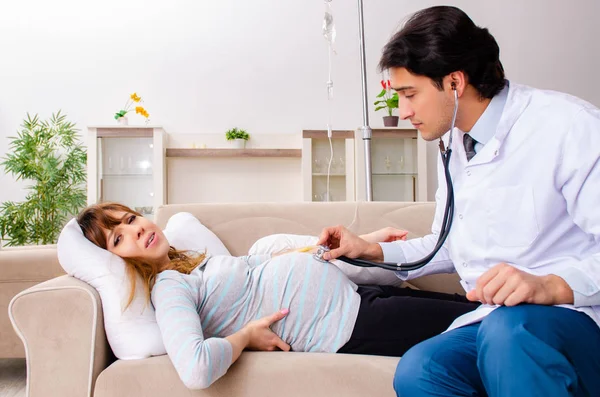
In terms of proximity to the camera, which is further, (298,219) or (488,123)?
(298,219)

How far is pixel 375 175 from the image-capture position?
14.7ft

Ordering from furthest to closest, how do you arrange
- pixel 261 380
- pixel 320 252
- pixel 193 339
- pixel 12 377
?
pixel 12 377, pixel 320 252, pixel 261 380, pixel 193 339

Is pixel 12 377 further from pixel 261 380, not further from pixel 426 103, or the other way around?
pixel 426 103

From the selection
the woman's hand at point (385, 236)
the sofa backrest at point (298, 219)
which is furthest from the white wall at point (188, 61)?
the woman's hand at point (385, 236)

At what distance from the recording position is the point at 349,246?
1.43 metres

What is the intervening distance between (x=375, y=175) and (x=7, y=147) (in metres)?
3.08

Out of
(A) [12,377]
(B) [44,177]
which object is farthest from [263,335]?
(B) [44,177]

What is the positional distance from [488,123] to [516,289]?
456 millimetres

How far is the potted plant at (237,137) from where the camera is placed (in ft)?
14.5

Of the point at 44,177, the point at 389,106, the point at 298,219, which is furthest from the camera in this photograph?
the point at 389,106

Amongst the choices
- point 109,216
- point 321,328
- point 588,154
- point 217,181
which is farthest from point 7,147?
point 588,154

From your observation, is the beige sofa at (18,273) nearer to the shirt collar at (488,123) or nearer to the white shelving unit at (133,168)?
the shirt collar at (488,123)

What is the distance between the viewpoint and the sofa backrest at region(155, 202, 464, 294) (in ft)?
6.31

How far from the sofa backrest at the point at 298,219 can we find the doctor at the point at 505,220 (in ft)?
1.65
